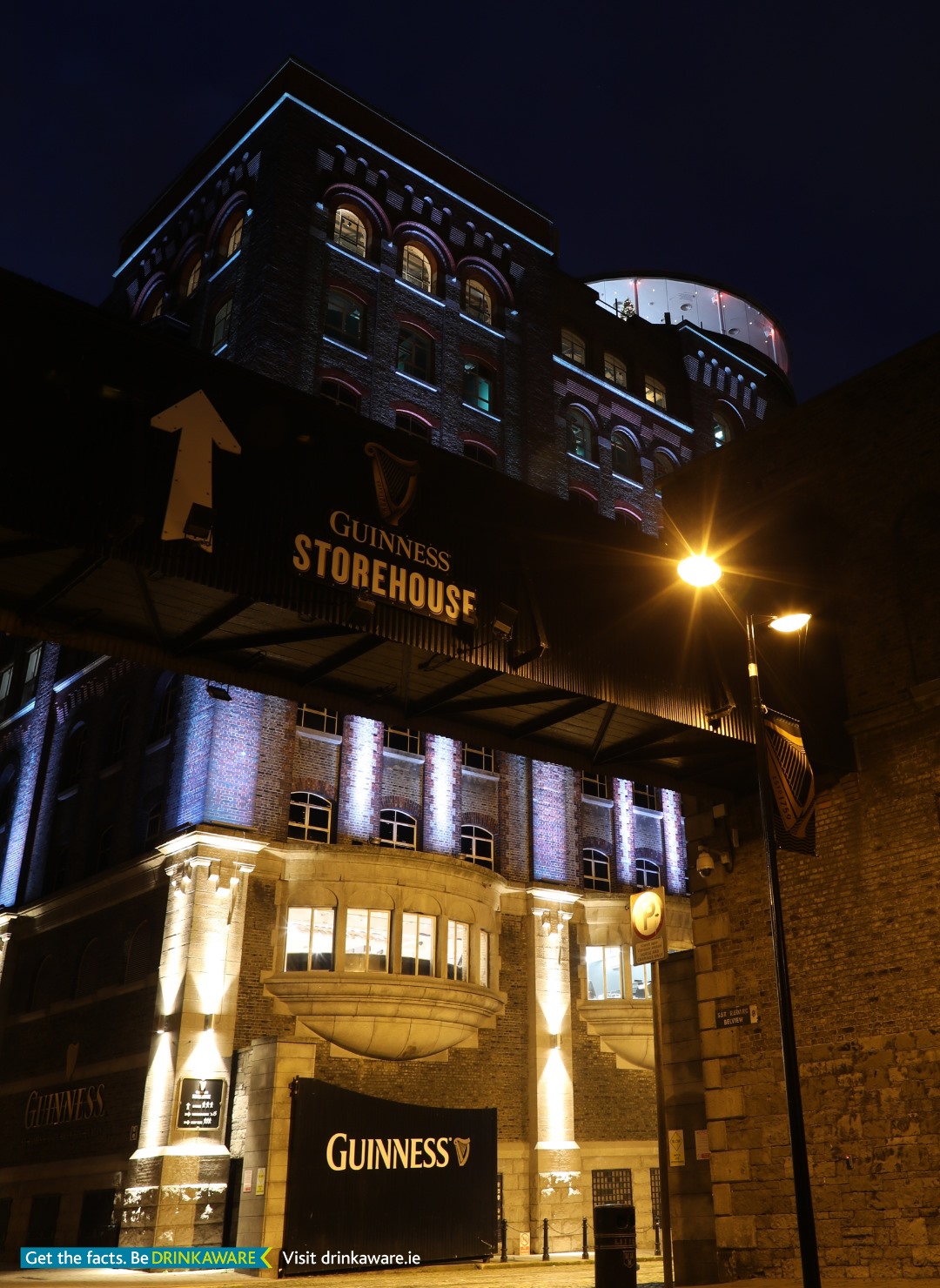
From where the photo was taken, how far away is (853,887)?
17.4m

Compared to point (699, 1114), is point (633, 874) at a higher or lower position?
higher

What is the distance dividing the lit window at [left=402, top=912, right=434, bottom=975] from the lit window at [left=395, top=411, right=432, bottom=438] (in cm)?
1693

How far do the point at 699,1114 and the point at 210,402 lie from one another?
1383cm

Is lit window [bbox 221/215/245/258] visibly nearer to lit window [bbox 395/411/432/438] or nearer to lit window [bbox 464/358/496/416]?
lit window [bbox 395/411/432/438]

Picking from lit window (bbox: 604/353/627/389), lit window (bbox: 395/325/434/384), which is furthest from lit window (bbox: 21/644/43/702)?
lit window (bbox: 604/353/627/389)

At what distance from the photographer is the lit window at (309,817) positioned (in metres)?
31.3

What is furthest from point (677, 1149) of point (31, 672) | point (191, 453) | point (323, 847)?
point (31, 672)

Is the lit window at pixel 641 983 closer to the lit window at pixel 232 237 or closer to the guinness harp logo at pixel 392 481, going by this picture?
the guinness harp logo at pixel 392 481

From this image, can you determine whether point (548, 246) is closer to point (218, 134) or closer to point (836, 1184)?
point (218, 134)

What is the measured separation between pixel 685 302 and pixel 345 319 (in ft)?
95.7

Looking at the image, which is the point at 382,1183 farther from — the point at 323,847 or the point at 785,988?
the point at 323,847

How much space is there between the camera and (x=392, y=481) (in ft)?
47.3

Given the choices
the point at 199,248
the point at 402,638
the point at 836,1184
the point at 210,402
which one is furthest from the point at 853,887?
the point at 199,248

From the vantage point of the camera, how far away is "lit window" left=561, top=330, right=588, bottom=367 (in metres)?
47.7
